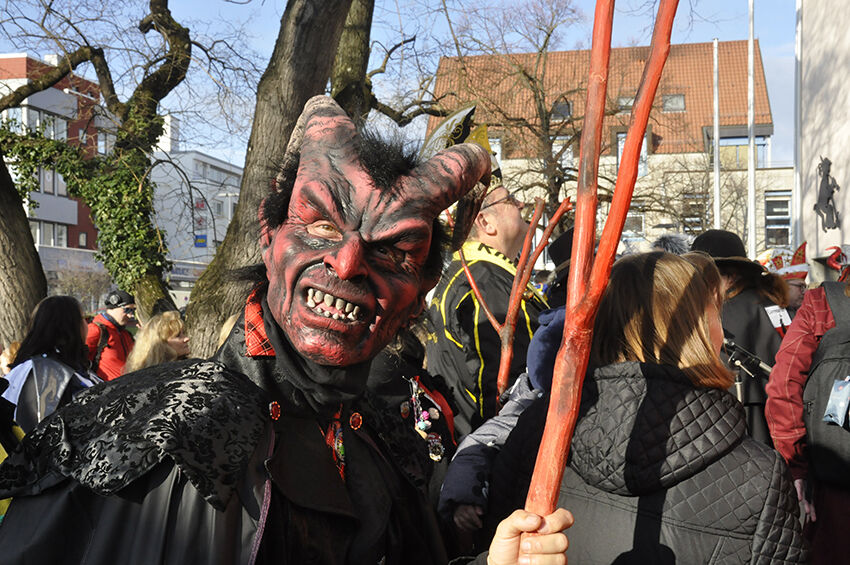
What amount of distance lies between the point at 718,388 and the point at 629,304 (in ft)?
1.05

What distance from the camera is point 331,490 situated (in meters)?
1.68

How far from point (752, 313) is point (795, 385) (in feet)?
4.36

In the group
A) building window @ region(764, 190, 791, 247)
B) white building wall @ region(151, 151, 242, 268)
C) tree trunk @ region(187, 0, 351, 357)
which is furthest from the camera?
building window @ region(764, 190, 791, 247)

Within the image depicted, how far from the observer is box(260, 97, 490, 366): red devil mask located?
1.66 metres

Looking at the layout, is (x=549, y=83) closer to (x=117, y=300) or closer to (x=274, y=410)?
(x=117, y=300)

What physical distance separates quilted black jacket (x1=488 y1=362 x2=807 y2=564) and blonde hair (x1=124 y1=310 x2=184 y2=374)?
470 centimetres

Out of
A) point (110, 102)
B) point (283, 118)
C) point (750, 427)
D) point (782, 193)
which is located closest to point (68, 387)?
point (283, 118)

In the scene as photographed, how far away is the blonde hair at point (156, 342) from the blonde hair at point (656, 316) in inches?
182

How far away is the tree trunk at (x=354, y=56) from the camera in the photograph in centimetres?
846

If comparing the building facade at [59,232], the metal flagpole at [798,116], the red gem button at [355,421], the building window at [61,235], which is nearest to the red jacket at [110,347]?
the red gem button at [355,421]

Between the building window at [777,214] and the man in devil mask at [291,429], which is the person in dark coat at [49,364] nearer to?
the man in devil mask at [291,429]

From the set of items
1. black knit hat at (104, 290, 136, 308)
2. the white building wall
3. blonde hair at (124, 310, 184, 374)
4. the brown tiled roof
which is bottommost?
blonde hair at (124, 310, 184, 374)

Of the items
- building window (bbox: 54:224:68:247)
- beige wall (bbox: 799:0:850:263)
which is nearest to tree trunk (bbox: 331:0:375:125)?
beige wall (bbox: 799:0:850:263)

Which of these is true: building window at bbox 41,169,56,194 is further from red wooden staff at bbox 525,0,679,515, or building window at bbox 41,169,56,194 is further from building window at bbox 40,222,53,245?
red wooden staff at bbox 525,0,679,515
